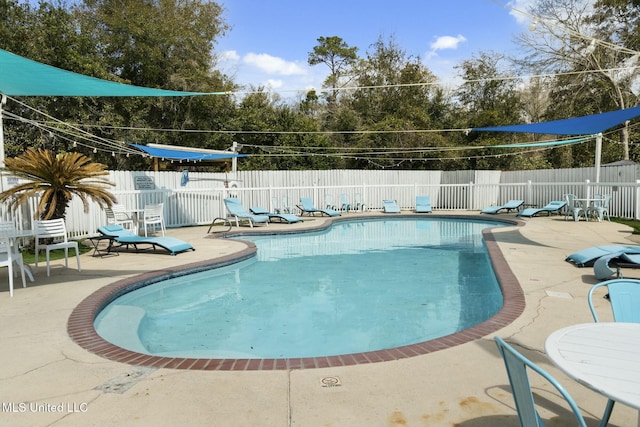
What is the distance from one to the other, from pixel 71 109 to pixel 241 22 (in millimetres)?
11095

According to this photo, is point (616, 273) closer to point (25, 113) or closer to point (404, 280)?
point (404, 280)

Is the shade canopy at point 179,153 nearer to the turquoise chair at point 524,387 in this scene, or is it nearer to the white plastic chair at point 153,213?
the white plastic chair at point 153,213

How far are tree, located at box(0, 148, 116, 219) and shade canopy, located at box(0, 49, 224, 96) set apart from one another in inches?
55.2

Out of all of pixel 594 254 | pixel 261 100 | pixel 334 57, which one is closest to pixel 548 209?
pixel 594 254

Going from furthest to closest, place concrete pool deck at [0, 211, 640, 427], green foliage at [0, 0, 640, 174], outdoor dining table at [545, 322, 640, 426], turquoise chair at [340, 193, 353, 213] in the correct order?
1. turquoise chair at [340, 193, 353, 213]
2. green foliage at [0, 0, 640, 174]
3. concrete pool deck at [0, 211, 640, 427]
4. outdoor dining table at [545, 322, 640, 426]

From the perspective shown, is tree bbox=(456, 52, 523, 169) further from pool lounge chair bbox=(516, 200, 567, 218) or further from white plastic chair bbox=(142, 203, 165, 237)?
white plastic chair bbox=(142, 203, 165, 237)

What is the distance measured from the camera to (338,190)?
18.5m

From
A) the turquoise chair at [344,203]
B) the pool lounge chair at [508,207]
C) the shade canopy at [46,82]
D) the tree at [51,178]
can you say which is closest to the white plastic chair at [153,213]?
the tree at [51,178]

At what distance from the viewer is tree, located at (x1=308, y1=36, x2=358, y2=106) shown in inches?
1172

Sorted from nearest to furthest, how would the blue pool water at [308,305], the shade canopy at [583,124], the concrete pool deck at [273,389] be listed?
the concrete pool deck at [273,389]
the blue pool water at [308,305]
the shade canopy at [583,124]

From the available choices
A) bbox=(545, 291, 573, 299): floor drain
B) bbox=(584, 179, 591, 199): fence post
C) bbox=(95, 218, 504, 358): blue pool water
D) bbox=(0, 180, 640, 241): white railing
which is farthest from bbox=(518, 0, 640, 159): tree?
bbox=(545, 291, 573, 299): floor drain

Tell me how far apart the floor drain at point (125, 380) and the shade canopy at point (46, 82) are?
12.3 feet

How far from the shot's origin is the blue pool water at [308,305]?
445 centimetres

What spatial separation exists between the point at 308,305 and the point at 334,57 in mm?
27922
